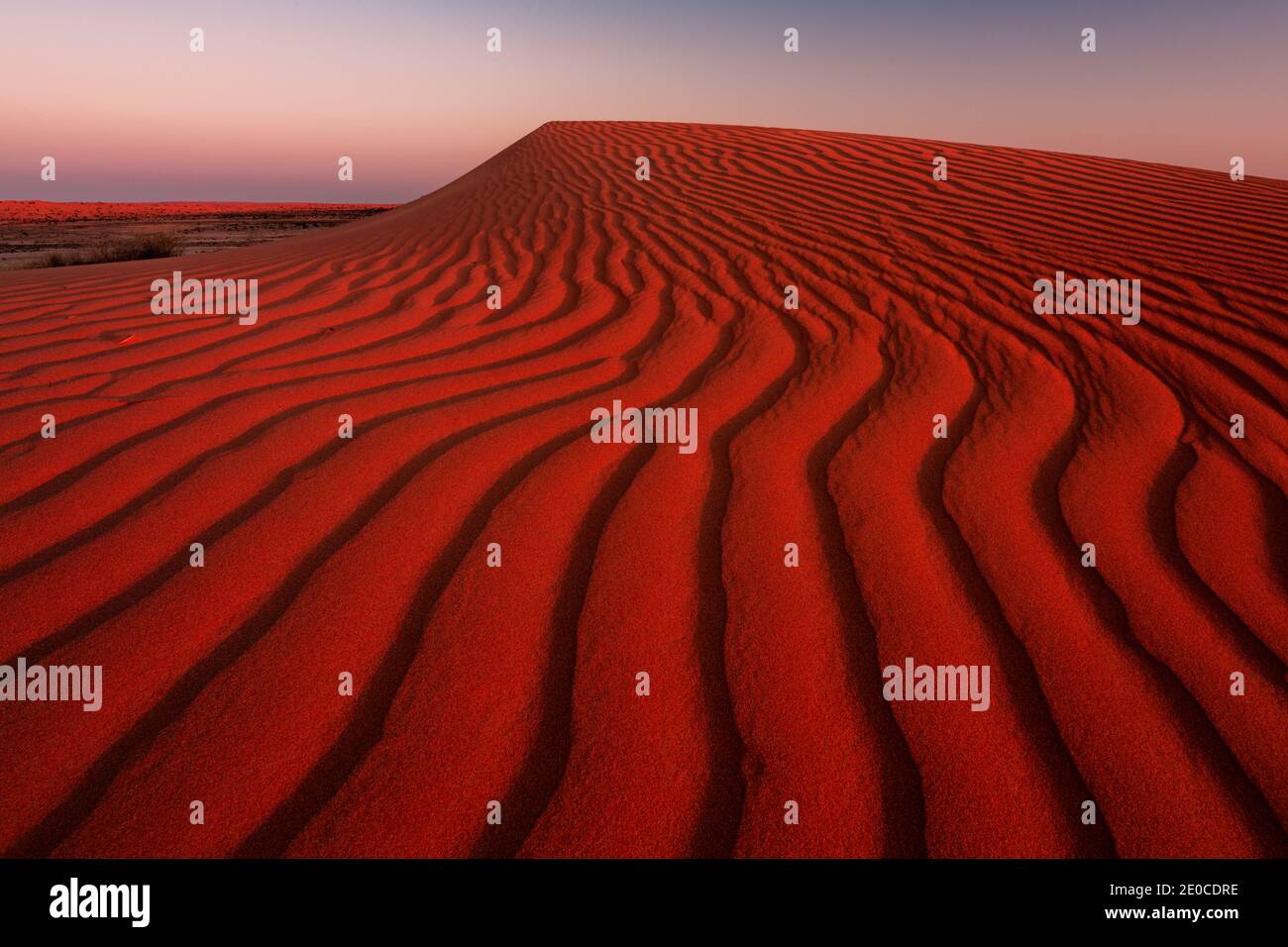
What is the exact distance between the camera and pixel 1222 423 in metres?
2.23

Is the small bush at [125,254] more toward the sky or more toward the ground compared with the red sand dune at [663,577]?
more toward the sky

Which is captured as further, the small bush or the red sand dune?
the small bush

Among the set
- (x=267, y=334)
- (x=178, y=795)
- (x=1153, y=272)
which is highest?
(x=1153, y=272)

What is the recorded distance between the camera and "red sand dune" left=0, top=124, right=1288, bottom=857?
3.75 feet

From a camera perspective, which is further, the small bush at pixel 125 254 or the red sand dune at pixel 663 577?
the small bush at pixel 125 254

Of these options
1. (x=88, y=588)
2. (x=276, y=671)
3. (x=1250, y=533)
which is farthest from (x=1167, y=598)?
(x=88, y=588)

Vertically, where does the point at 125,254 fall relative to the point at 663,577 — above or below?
above

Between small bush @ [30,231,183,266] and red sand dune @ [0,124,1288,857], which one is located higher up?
small bush @ [30,231,183,266]

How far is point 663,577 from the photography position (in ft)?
5.40

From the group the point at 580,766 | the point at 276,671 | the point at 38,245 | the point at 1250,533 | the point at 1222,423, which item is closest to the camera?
the point at 580,766

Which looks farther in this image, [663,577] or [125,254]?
[125,254]

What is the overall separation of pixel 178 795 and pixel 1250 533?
232 cm

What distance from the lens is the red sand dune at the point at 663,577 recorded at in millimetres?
1143
